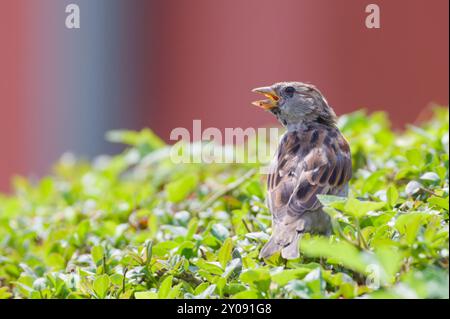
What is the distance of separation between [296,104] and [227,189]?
1.68 ft

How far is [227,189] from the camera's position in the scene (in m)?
3.88

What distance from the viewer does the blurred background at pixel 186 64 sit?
901 centimetres

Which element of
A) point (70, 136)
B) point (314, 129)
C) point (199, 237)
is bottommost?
point (70, 136)

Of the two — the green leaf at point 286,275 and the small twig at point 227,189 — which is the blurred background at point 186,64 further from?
the green leaf at point 286,275

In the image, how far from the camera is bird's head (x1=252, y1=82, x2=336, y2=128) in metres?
3.82

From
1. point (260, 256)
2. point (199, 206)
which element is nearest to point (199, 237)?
point (260, 256)

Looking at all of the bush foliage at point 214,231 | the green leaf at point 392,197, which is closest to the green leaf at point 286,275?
the bush foliage at point 214,231

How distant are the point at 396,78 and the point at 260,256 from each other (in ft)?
22.2

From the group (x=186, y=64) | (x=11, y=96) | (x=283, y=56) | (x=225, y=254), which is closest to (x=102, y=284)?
(x=225, y=254)

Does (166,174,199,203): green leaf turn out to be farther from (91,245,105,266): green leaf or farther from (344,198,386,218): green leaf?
(344,198,386,218): green leaf

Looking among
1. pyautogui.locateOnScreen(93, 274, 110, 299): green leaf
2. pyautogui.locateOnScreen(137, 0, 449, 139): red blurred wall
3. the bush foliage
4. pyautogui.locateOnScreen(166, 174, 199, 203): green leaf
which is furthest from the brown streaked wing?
pyautogui.locateOnScreen(137, 0, 449, 139): red blurred wall

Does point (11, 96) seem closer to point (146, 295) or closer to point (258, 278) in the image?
point (146, 295)
